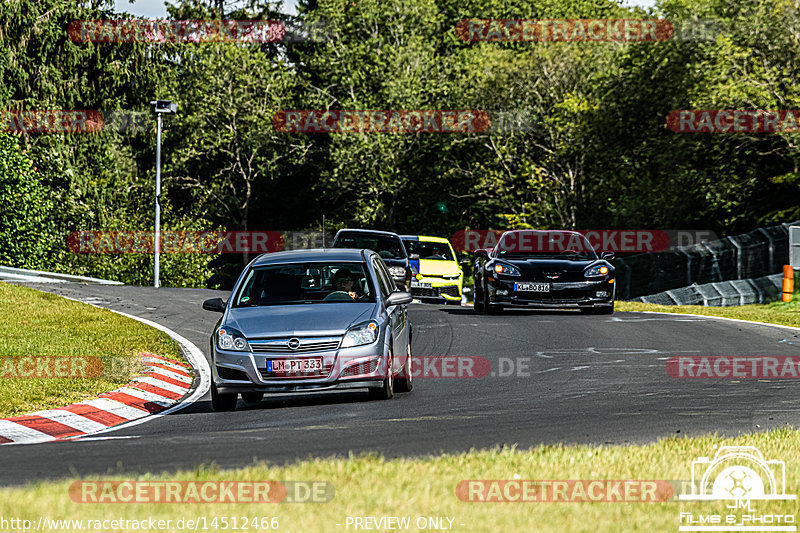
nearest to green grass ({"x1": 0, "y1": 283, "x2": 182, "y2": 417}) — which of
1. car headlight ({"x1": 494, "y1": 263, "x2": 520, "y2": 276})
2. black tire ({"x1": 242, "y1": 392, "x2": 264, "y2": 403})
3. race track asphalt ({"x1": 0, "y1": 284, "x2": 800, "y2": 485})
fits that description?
race track asphalt ({"x1": 0, "y1": 284, "x2": 800, "y2": 485})

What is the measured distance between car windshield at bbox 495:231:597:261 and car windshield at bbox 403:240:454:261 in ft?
21.3

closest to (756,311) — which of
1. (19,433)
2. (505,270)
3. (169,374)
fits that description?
(505,270)

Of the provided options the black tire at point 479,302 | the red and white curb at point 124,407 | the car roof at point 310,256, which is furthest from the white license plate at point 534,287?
the car roof at point 310,256

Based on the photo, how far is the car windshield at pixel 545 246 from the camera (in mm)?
22078

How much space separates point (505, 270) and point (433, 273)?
275 inches

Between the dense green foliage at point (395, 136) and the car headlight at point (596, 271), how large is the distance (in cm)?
2068

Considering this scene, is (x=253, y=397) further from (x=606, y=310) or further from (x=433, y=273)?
(x=433, y=273)

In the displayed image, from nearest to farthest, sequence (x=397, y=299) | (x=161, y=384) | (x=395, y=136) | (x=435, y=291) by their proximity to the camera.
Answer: (x=397, y=299) → (x=161, y=384) → (x=435, y=291) → (x=395, y=136)

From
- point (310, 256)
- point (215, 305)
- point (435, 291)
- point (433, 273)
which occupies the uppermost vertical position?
point (310, 256)

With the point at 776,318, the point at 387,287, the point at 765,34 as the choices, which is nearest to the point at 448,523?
the point at 387,287

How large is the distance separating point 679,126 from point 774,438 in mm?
36920

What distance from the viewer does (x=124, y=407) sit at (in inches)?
491

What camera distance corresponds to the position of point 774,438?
8.98 meters

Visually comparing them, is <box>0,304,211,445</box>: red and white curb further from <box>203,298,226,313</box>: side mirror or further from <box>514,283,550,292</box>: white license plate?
<box>514,283,550,292</box>: white license plate
